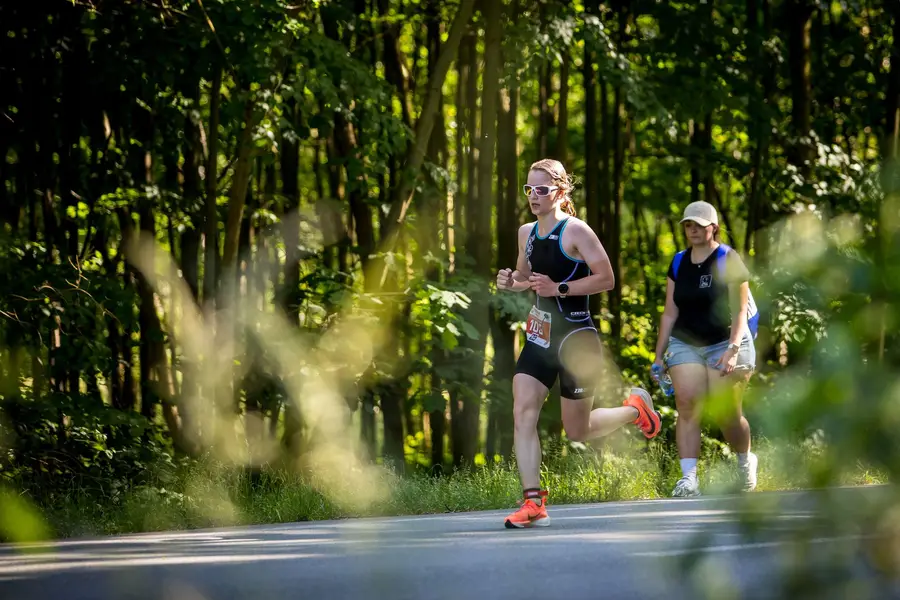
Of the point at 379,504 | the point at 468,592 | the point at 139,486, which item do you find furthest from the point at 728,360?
the point at 139,486

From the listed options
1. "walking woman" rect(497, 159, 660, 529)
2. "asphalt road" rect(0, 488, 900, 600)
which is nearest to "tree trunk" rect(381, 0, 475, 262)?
"walking woman" rect(497, 159, 660, 529)

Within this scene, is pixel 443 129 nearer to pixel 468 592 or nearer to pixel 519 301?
pixel 519 301

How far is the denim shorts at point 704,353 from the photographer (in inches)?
329

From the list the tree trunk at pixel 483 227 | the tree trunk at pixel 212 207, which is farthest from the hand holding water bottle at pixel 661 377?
the tree trunk at pixel 212 207

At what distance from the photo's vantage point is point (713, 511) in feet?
7.02

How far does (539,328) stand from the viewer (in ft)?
22.6

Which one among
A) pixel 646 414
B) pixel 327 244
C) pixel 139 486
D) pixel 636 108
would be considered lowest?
pixel 139 486

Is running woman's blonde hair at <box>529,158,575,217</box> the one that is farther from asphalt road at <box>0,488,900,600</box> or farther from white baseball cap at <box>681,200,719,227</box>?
asphalt road at <box>0,488,900,600</box>

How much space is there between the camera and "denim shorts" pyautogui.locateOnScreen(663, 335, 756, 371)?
8.37 metres

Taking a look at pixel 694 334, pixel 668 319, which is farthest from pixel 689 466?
pixel 668 319

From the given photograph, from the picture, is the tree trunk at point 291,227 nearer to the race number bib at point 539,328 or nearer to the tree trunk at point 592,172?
the tree trunk at point 592,172

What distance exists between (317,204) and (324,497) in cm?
707

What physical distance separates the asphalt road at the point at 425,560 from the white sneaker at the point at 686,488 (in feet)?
5.64

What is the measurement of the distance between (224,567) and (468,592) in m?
1.09
